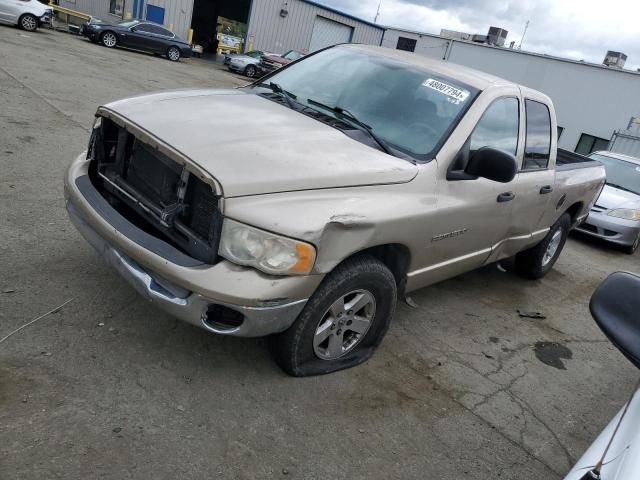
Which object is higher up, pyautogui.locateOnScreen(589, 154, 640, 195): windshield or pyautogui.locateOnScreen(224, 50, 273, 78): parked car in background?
pyautogui.locateOnScreen(589, 154, 640, 195): windshield

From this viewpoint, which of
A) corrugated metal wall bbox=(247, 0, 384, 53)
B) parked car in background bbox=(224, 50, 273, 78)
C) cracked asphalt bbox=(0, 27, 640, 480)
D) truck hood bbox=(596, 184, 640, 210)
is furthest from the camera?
corrugated metal wall bbox=(247, 0, 384, 53)

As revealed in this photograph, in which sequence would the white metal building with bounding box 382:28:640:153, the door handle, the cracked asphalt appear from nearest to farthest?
the cracked asphalt, the door handle, the white metal building with bounding box 382:28:640:153

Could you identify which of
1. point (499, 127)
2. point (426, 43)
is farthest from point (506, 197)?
point (426, 43)

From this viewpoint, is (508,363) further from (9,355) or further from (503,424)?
(9,355)

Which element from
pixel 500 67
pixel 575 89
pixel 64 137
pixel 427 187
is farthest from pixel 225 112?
pixel 500 67

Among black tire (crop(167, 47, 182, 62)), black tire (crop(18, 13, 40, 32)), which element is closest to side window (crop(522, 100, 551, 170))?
black tire (crop(18, 13, 40, 32))

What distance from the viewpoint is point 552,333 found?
457 cm

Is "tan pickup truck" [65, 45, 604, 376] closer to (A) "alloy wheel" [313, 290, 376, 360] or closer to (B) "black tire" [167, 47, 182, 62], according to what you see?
(A) "alloy wheel" [313, 290, 376, 360]

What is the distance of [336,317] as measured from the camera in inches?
116

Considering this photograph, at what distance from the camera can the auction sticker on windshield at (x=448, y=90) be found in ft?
11.6

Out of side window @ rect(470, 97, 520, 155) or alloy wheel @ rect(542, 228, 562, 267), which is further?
alloy wheel @ rect(542, 228, 562, 267)

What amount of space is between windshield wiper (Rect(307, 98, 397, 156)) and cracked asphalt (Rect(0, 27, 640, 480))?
1396 mm

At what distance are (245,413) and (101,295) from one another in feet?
4.50

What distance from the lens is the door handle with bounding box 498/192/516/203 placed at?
3.80 meters
